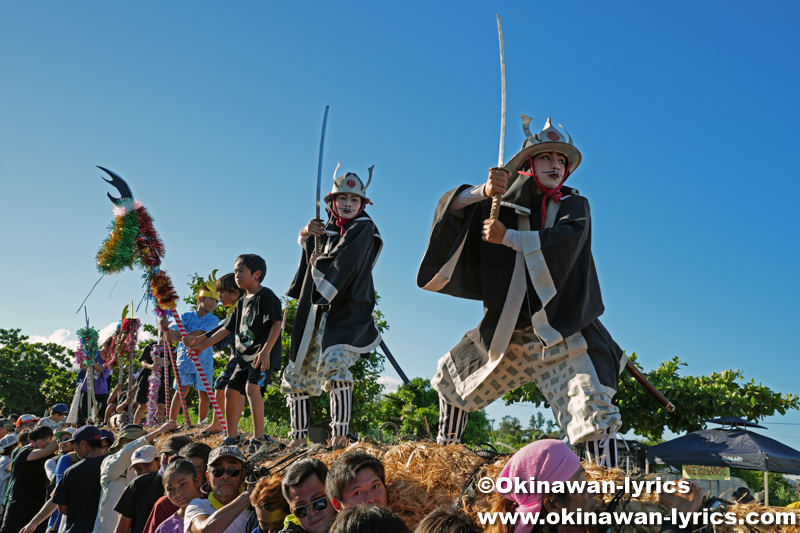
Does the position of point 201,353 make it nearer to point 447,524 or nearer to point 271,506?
point 271,506

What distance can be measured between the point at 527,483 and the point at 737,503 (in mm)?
759

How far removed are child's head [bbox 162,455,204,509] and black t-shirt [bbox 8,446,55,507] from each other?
12.5 feet

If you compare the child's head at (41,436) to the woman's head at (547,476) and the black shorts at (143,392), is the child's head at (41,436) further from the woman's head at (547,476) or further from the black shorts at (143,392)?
the woman's head at (547,476)

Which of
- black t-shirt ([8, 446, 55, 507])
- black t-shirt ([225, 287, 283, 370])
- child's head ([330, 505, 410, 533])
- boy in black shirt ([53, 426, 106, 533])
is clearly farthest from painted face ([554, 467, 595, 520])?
black t-shirt ([8, 446, 55, 507])

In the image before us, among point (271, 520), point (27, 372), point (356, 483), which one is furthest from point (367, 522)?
point (27, 372)

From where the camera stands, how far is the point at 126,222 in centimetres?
672

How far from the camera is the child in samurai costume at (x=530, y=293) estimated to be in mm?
3395

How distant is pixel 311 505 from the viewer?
2.96 m

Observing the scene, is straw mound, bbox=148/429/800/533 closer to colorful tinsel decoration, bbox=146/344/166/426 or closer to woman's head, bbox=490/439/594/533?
woman's head, bbox=490/439/594/533

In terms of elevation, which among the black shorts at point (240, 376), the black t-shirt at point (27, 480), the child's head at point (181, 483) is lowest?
the black t-shirt at point (27, 480)

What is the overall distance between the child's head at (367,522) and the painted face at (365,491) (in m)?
0.92

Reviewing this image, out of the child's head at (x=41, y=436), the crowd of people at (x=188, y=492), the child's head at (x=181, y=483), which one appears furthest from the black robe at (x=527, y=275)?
the child's head at (x=41, y=436)

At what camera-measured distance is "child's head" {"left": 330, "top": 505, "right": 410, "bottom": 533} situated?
1861mm

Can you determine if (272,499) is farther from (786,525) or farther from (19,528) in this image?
(19,528)
